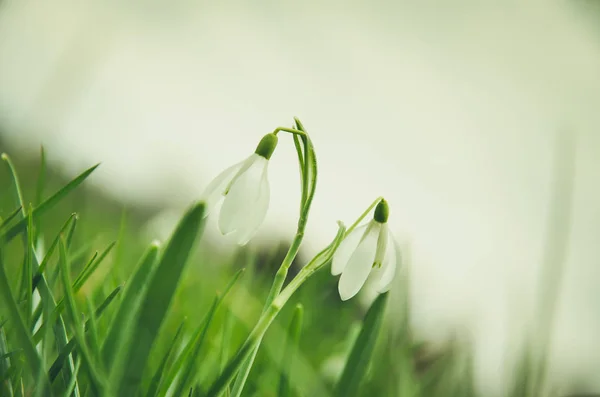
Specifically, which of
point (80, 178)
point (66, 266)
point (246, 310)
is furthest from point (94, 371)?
point (246, 310)

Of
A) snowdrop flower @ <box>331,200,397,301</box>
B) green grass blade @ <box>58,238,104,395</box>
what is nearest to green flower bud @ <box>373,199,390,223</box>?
snowdrop flower @ <box>331,200,397,301</box>

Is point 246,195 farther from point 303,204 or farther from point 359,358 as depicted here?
point 359,358

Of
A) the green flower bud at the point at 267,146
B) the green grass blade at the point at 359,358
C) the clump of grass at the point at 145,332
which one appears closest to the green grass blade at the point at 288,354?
the clump of grass at the point at 145,332

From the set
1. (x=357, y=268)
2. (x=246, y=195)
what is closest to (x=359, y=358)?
(x=357, y=268)

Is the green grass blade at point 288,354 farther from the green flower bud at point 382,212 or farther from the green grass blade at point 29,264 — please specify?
the green grass blade at point 29,264

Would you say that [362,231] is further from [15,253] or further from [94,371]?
[15,253]

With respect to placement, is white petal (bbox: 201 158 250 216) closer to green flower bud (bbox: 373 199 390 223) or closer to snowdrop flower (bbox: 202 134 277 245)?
snowdrop flower (bbox: 202 134 277 245)

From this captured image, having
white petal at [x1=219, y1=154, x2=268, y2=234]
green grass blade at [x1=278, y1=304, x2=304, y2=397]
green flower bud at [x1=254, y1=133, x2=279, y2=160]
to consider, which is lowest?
green grass blade at [x1=278, y1=304, x2=304, y2=397]
